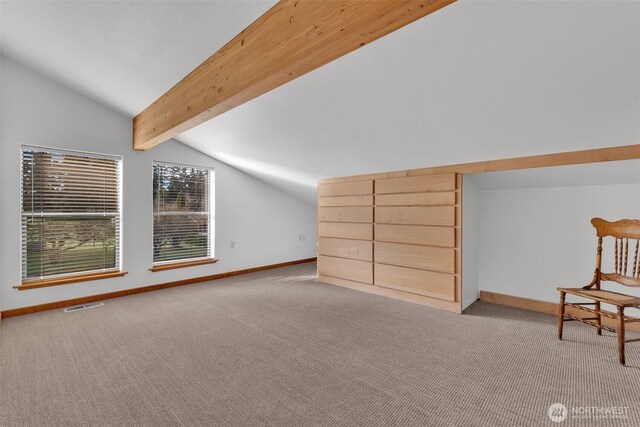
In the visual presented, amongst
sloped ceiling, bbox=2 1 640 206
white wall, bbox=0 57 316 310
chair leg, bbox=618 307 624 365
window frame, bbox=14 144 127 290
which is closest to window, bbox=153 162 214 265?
white wall, bbox=0 57 316 310

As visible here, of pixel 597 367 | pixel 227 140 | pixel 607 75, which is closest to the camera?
pixel 607 75

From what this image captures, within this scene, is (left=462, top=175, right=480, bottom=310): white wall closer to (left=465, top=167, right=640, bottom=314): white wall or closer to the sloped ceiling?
(left=465, top=167, right=640, bottom=314): white wall

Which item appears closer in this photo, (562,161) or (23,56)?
(562,161)

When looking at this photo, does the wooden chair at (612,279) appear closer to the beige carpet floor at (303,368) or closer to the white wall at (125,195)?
the beige carpet floor at (303,368)

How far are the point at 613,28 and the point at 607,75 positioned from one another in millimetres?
413

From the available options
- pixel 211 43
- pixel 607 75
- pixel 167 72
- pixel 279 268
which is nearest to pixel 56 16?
pixel 167 72

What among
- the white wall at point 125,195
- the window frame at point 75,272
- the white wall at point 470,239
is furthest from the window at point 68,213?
the white wall at point 470,239

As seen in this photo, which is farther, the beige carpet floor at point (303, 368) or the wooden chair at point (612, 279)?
the wooden chair at point (612, 279)

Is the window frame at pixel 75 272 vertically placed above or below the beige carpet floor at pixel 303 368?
above

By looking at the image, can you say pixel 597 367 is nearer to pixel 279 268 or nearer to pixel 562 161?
pixel 562 161

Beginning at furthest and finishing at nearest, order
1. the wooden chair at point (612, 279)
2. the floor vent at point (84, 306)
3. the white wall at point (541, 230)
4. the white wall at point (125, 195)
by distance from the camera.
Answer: the floor vent at point (84, 306)
the white wall at point (125, 195)
the white wall at point (541, 230)
the wooden chair at point (612, 279)

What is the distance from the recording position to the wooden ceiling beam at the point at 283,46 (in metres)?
1.45

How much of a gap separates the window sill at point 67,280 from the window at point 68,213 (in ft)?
0.24

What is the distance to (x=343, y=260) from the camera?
16.5ft
